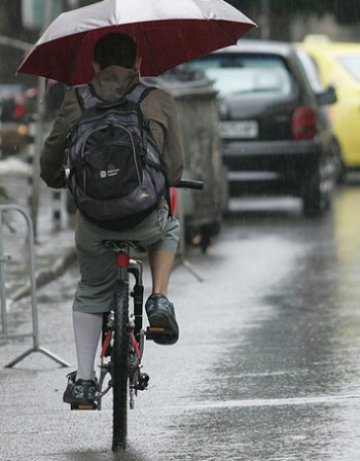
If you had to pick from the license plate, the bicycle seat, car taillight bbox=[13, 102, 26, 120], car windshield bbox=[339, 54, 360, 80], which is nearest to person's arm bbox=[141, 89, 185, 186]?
the bicycle seat

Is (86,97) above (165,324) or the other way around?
above

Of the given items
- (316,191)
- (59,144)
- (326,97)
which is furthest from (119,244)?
(326,97)

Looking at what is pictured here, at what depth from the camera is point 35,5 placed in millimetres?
20359

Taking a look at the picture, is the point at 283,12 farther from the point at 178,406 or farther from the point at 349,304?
the point at 178,406

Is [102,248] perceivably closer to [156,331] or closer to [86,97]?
[156,331]

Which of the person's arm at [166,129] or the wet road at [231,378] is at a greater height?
the person's arm at [166,129]

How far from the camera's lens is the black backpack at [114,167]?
6.82 meters

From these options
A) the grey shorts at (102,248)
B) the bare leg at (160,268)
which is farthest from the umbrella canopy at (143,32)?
the bare leg at (160,268)

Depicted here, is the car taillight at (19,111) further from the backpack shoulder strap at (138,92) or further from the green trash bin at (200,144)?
the backpack shoulder strap at (138,92)

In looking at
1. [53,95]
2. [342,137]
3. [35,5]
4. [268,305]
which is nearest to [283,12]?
[342,137]

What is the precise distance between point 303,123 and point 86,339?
12188 mm

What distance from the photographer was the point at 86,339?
7.24 m

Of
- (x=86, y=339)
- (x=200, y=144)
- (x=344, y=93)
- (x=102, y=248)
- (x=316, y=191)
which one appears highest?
(x=102, y=248)

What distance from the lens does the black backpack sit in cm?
682
